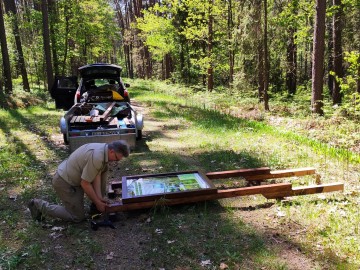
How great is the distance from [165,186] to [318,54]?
10.5m

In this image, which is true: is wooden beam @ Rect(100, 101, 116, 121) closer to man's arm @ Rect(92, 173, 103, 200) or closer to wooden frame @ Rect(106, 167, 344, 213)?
wooden frame @ Rect(106, 167, 344, 213)

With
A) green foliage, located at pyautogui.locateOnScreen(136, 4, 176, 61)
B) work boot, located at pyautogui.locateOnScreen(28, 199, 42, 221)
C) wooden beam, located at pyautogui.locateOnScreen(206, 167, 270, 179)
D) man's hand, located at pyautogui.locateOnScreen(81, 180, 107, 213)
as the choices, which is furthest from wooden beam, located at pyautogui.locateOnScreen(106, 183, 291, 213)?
green foliage, located at pyautogui.locateOnScreen(136, 4, 176, 61)

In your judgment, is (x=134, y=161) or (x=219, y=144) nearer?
(x=134, y=161)

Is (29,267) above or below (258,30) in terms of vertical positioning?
below

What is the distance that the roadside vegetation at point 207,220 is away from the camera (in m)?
4.28

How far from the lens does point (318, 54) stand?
13547mm

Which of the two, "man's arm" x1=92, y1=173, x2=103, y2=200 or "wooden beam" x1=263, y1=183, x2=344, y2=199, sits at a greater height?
"man's arm" x1=92, y1=173, x2=103, y2=200

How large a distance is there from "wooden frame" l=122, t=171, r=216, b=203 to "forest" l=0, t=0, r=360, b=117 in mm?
7477

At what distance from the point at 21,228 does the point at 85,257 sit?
56.2 inches

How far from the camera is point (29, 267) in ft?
13.5

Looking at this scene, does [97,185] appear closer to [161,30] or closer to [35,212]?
[35,212]

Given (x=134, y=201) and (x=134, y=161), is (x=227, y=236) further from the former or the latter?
(x=134, y=161)

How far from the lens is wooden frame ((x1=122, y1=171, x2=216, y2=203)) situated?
5513mm

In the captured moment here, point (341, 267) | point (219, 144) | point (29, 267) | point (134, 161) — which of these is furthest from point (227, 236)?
point (219, 144)
